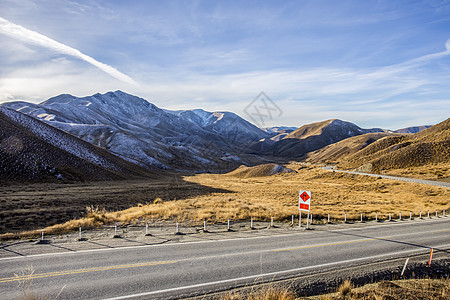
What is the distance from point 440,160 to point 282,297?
250 feet

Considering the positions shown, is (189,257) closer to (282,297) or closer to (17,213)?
(282,297)

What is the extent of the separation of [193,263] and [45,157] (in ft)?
224

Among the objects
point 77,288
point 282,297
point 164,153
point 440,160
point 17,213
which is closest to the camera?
point 282,297

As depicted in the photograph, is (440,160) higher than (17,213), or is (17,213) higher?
(440,160)

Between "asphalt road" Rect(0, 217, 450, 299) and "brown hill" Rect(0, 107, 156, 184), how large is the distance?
5510cm

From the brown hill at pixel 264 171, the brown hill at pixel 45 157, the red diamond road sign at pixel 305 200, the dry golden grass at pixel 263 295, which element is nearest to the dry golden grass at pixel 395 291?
the dry golden grass at pixel 263 295

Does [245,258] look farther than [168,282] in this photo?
Yes

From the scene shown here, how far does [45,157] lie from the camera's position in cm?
6222

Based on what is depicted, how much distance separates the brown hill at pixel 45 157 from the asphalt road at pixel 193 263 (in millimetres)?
55099

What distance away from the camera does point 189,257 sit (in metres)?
11.1

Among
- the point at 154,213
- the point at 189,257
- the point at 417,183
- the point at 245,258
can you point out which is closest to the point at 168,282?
the point at 189,257

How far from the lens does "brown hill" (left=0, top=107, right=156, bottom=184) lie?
56.0 m

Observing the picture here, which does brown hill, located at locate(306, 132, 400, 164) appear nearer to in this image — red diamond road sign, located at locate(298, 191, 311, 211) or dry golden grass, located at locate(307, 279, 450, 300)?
red diamond road sign, located at locate(298, 191, 311, 211)

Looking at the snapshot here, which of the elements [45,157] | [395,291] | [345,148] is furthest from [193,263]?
[345,148]
